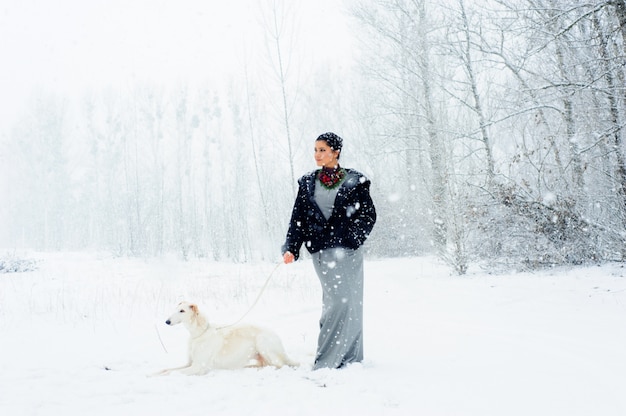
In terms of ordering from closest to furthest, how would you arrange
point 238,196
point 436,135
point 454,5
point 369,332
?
point 369,332
point 454,5
point 436,135
point 238,196

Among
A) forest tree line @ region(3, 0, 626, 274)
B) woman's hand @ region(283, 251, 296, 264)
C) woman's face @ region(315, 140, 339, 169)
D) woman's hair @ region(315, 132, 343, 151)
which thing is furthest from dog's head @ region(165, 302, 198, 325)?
forest tree line @ region(3, 0, 626, 274)

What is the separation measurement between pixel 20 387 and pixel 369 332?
3512 mm

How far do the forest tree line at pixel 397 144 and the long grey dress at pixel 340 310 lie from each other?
482cm

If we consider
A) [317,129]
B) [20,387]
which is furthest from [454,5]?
[317,129]

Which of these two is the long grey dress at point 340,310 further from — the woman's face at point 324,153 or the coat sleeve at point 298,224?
the woman's face at point 324,153

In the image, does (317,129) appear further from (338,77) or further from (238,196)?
(238,196)

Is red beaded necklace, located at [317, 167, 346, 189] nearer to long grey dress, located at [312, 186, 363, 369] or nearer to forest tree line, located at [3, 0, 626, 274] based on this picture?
long grey dress, located at [312, 186, 363, 369]

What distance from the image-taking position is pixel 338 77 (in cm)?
2517

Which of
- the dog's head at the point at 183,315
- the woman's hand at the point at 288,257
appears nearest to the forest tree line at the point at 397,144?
the woman's hand at the point at 288,257

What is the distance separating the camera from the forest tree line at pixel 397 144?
808cm

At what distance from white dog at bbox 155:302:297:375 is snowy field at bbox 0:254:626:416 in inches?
6.1

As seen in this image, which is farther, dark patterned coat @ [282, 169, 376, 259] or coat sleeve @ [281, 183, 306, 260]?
coat sleeve @ [281, 183, 306, 260]

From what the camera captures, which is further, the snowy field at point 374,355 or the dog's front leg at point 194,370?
the dog's front leg at point 194,370

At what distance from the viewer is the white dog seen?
138 inches
